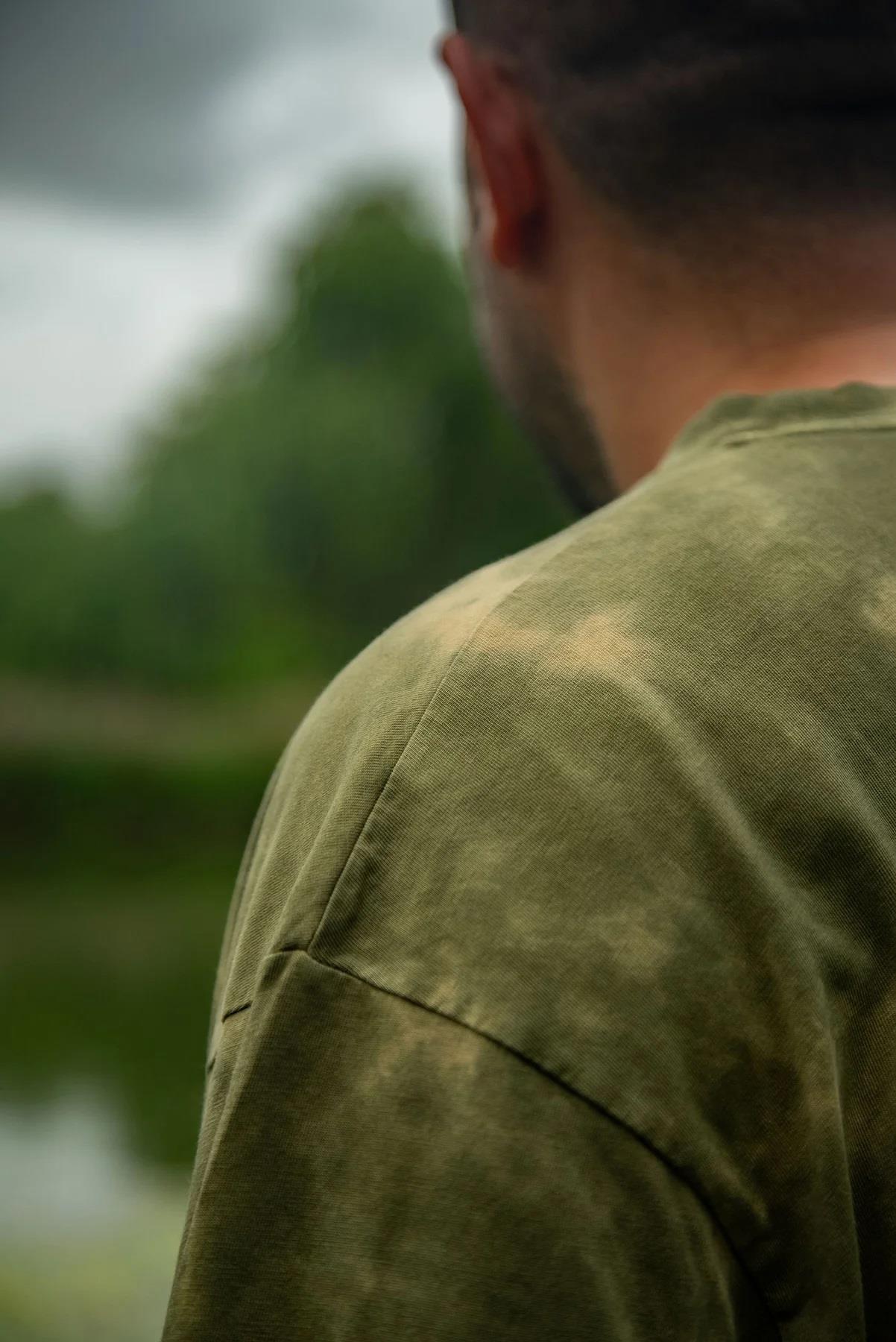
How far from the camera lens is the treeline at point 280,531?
19.6 metres

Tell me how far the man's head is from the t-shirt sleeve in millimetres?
400

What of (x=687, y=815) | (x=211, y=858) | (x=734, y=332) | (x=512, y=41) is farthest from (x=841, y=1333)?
(x=211, y=858)

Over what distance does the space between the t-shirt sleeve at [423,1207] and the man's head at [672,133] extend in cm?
40

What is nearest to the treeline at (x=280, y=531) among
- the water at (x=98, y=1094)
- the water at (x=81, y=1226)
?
the water at (x=98, y=1094)

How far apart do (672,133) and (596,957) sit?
41 centimetres

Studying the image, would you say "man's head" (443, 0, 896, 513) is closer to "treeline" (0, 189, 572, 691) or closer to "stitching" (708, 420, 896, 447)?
"stitching" (708, 420, 896, 447)

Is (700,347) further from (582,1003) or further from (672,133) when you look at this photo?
(582,1003)

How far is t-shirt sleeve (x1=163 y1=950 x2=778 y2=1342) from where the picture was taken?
1.60 ft

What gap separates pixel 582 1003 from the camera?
504 millimetres

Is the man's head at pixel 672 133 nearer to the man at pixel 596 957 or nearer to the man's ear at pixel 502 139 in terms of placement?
the man's ear at pixel 502 139

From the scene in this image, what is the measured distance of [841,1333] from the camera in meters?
0.52

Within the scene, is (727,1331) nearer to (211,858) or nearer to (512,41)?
(512,41)

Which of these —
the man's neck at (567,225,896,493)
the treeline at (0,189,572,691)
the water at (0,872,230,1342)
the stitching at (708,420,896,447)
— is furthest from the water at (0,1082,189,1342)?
the treeline at (0,189,572,691)

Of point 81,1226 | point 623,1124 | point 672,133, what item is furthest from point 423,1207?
point 81,1226
